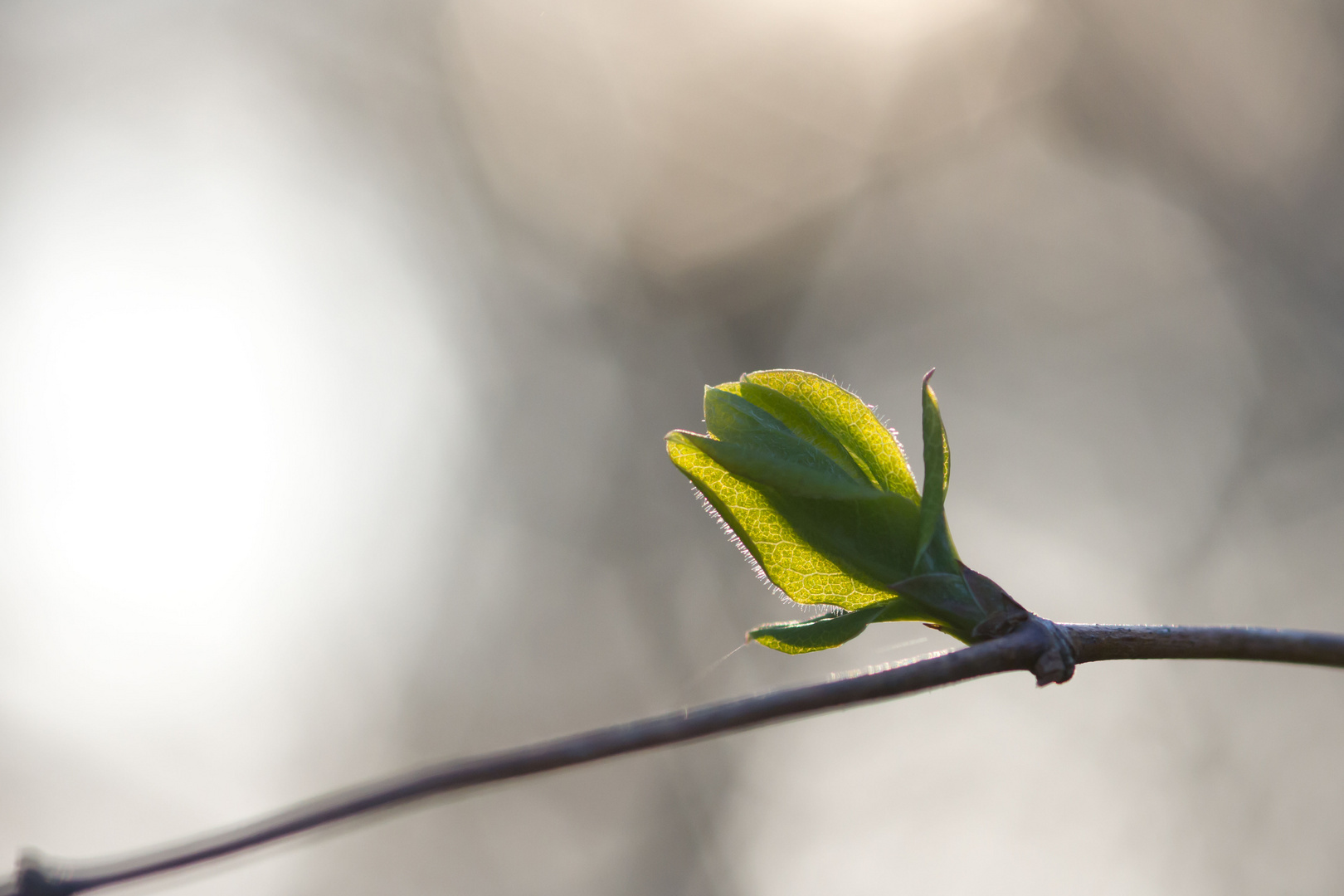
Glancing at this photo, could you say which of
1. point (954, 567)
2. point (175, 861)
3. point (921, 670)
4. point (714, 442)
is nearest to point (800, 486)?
point (714, 442)

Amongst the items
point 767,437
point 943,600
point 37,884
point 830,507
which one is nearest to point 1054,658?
point 943,600

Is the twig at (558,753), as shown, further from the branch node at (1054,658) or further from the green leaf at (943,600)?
the green leaf at (943,600)

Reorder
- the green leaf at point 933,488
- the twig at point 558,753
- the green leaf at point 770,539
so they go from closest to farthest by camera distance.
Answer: the twig at point 558,753 → the green leaf at point 933,488 → the green leaf at point 770,539

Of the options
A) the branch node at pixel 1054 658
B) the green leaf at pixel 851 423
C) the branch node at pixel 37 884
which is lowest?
the branch node at pixel 1054 658

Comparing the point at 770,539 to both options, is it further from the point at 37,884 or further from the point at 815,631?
the point at 37,884

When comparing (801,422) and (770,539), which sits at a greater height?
(801,422)

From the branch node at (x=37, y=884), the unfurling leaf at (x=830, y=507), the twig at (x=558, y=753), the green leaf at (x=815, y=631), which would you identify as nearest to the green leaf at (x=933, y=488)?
the unfurling leaf at (x=830, y=507)
